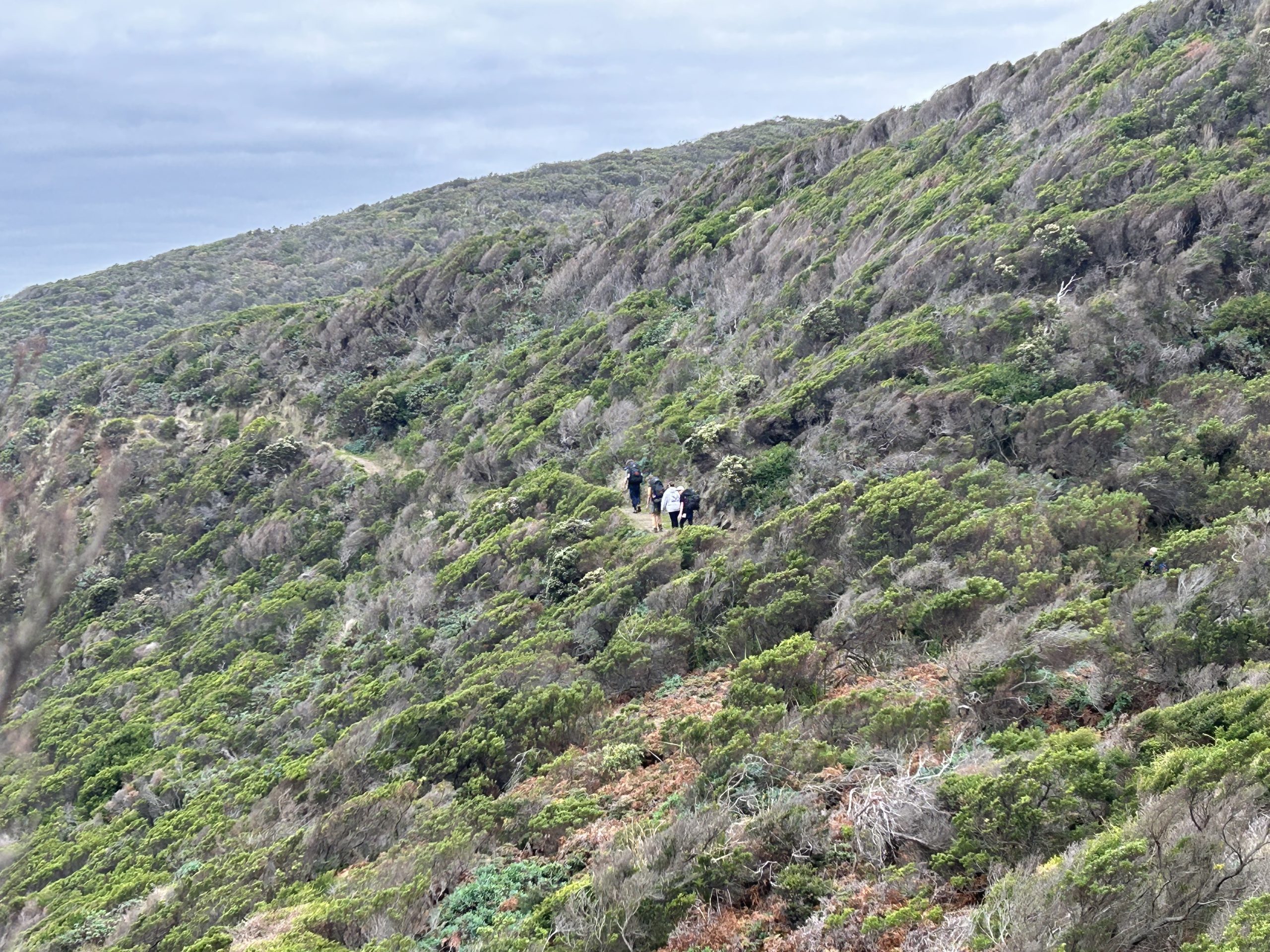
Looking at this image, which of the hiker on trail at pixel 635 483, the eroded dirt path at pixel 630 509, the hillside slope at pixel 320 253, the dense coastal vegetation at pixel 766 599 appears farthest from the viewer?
the hillside slope at pixel 320 253

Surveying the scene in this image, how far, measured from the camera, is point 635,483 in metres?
14.1

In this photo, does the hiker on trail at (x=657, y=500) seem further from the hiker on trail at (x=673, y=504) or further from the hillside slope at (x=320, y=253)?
the hillside slope at (x=320, y=253)

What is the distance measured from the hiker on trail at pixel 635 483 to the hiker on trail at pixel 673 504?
3.39 ft

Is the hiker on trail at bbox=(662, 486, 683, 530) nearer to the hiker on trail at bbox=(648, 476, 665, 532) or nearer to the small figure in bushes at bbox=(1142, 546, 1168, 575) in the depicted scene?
the hiker on trail at bbox=(648, 476, 665, 532)

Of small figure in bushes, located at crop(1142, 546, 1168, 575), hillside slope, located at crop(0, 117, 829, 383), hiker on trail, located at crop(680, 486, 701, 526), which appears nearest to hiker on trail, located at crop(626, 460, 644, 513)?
hiker on trail, located at crop(680, 486, 701, 526)

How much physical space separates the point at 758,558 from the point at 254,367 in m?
22.8

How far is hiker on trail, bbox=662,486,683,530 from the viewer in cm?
1280

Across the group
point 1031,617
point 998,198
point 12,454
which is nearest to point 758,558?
point 1031,617

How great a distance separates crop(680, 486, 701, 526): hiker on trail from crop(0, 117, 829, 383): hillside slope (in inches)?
1363

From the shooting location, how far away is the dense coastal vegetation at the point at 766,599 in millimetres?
5277

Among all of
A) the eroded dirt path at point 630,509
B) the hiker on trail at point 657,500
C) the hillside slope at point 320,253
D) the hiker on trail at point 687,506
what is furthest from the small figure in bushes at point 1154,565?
the hillside slope at point 320,253

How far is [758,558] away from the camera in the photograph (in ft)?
35.3

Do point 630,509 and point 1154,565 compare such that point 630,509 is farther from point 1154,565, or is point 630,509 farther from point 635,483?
point 1154,565

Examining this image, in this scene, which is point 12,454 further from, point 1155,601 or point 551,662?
point 1155,601
